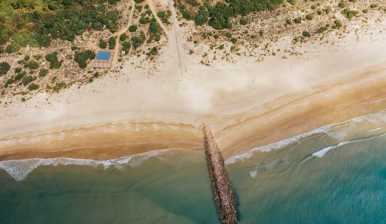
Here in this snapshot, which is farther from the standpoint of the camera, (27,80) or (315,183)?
(27,80)

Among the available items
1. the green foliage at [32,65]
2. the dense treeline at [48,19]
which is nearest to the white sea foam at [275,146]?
the dense treeline at [48,19]

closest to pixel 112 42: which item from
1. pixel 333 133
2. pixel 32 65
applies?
pixel 32 65

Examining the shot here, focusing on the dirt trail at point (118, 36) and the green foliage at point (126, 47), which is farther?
the green foliage at point (126, 47)

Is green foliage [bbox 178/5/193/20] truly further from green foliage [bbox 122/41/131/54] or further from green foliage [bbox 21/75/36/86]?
green foliage [bbox 21/75/36/86]

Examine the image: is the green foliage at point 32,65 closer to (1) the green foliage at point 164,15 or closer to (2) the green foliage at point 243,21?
(1) the green foliage at point 164,15

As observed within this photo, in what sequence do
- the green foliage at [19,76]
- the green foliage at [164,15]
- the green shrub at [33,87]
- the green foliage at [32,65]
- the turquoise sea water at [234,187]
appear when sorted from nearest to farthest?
the turquoise sea water at [234,187] → the green shrub at [33,87] → the green foliage at [19,76] → the green foliage at [32,65] → the green foliage at [164,15]

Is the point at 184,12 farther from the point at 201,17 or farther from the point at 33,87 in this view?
the point at 33,87

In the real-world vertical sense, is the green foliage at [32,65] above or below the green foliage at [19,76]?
above
